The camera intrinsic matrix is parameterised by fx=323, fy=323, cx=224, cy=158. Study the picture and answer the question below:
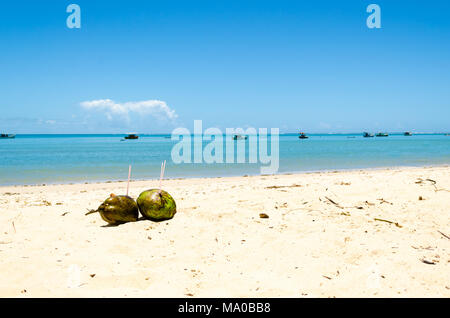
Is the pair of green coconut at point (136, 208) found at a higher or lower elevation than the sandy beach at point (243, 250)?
higher

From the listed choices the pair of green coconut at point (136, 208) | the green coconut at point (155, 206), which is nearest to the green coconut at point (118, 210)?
the pair of green coconut at point (136, 208)

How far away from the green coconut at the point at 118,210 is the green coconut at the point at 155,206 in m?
0.15

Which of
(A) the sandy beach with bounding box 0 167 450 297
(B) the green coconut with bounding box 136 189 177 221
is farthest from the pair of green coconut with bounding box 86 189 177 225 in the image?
(A) the sandy beach with bounding box 0 167 450 297

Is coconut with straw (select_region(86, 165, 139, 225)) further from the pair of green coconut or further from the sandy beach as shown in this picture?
the sandy beach

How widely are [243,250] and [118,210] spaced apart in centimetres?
215

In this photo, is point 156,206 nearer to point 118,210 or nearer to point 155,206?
point 155,206

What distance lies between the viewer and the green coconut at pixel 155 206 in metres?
5.14

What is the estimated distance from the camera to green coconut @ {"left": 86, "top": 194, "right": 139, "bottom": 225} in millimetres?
4961

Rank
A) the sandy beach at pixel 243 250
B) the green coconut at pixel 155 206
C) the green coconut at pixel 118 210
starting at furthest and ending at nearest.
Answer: the green coconut at pixel 155 206 < the green coconut at pixel 118 210 < the sandy beach at pixel 243 250

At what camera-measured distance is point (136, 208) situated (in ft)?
17.0

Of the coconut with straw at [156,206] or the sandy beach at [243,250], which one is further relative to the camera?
the coconut with straw at [156,206]

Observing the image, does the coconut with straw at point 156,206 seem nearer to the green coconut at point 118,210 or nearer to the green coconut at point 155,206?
the green coconut at point 155,206
